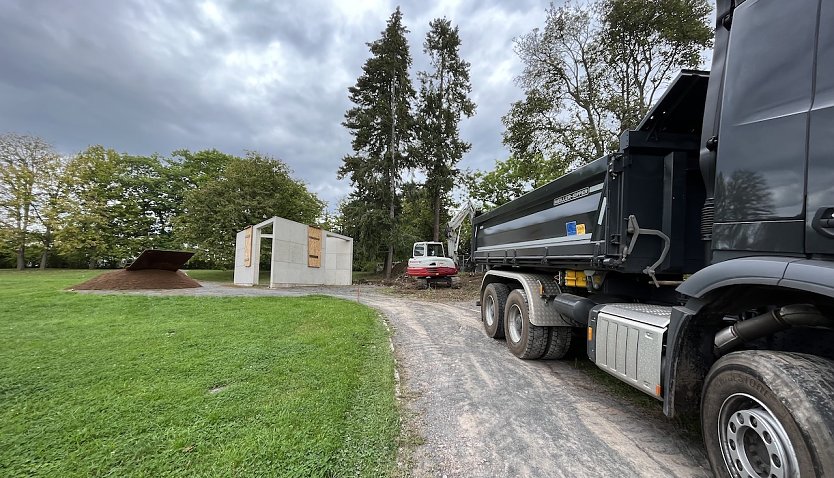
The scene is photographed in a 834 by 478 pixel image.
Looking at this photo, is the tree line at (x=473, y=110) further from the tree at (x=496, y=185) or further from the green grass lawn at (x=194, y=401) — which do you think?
the green grass lawn at (x=194, y=401)

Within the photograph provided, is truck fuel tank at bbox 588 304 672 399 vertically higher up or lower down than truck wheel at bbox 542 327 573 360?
higher up

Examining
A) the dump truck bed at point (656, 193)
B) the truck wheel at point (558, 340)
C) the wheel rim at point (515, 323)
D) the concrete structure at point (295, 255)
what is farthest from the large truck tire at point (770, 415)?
the concrete structure at point (295, 255)

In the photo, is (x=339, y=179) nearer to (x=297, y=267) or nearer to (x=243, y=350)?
(x=297, y=267)

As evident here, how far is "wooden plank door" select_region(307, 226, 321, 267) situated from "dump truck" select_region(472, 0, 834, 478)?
16.0m

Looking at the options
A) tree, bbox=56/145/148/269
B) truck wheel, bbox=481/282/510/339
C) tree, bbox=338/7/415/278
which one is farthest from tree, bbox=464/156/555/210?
tree, bbox=56/145/148/269

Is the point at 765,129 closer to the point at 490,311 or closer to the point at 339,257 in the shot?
the point at 490,311

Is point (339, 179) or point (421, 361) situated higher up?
point (339, 179)

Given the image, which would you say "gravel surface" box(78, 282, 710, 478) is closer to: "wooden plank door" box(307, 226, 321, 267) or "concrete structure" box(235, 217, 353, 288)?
"concrete structure" box(235, 217, 353, 288)

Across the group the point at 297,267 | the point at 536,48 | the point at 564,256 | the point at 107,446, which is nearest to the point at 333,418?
the point at 107,446

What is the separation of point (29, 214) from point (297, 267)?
85.9ft

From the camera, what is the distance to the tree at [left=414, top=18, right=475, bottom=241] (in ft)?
75.2

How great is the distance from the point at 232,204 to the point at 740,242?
24762 mm

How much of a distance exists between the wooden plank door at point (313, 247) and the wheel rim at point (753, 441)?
1729cm

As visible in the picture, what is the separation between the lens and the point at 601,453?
7.80ft
